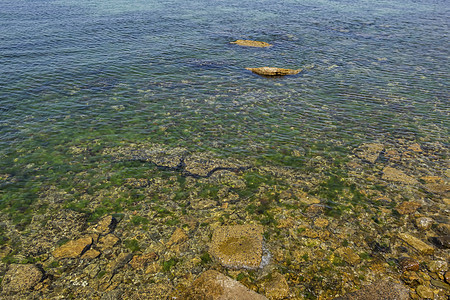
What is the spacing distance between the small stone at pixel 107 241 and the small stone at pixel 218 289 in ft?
13.5

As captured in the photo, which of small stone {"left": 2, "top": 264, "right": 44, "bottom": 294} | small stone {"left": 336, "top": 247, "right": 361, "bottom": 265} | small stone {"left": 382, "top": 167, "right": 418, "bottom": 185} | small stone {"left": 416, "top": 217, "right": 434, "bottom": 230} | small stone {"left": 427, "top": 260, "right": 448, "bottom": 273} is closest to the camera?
small stone {"left": 2, "top": 264, "right": 44, "bottom": 294}

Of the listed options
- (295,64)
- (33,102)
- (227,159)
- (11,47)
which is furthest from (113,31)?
(227,159)

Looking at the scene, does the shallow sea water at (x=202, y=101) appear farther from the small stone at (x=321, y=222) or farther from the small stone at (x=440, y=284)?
the small stone at (x=440, y=284)

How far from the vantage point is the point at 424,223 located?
1339cm

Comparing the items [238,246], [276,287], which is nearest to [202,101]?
[238,246]

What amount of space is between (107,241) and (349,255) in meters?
10.1

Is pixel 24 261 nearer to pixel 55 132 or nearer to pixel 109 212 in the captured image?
pixel 109 212

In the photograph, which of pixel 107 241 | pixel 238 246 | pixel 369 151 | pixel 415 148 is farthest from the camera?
pixel 415 148

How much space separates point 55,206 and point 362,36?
45579 mm

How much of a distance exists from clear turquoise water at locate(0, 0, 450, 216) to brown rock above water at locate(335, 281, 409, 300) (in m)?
7.91

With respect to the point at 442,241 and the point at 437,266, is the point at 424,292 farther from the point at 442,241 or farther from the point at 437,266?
the point at 442,241

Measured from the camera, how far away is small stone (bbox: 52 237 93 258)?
39.2ft

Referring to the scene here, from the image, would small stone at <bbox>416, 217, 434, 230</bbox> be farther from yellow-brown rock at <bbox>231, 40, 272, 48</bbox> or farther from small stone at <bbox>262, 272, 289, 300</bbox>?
yellow-brown rock at <bbox>231, 40, 272, 48</bbox>

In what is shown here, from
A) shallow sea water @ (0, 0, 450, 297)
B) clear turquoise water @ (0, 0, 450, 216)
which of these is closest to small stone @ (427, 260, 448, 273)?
shallow sea water @ (0, 0, 450, 297)
